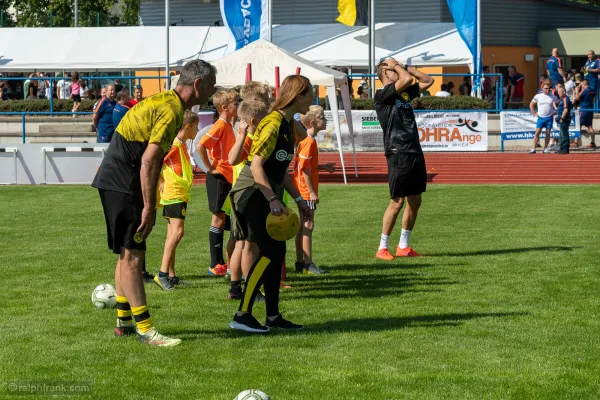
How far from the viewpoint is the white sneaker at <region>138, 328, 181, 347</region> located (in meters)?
6.85

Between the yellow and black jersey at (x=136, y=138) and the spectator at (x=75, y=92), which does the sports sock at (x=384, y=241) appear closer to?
the yellow and black jersey at (x=136, y=138)

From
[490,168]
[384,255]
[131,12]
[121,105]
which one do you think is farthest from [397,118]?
[131,12]

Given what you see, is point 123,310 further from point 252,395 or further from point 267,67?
point 267,67

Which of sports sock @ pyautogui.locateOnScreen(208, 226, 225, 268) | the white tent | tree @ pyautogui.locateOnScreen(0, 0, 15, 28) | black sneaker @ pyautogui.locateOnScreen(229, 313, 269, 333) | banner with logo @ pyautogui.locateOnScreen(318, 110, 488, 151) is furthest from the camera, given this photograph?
tree @ pyautogui.locateOnScreen(0, 0, 15, 28)

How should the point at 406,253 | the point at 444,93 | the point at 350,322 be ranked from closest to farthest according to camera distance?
1. the point at 350,322
2. the point at 406,253
3. the point at 444,93

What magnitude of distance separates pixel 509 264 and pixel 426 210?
18.5ft

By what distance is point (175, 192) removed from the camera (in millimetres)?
9578

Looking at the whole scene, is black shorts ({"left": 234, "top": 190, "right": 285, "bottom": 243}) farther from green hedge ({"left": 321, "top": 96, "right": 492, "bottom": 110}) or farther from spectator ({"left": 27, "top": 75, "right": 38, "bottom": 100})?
spectator ({"left": 27, "top": 75, "right": 38, "bottom": 100})

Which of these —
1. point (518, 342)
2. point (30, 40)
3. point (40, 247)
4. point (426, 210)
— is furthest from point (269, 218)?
point (30, 40)

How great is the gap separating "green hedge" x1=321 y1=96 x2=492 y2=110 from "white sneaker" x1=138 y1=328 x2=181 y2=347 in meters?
22.4

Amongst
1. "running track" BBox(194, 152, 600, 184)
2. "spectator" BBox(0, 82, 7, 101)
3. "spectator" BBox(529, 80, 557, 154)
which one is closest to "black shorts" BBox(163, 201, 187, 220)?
"running track" BBox(194, 152, 600, 184)

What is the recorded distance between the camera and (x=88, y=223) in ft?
48.1

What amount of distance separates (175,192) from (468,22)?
24924 millimetres

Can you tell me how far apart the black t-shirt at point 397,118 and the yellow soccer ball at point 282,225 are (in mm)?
3712
